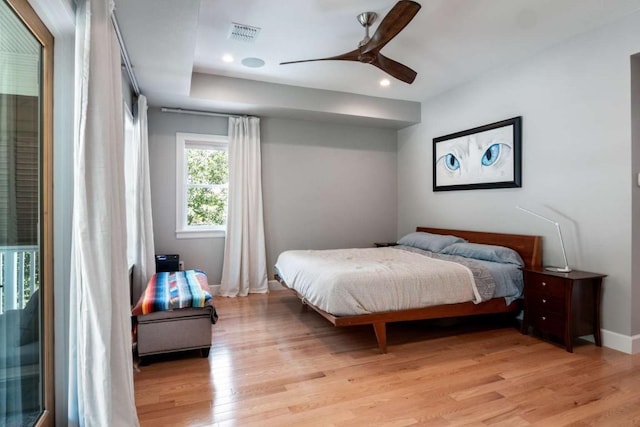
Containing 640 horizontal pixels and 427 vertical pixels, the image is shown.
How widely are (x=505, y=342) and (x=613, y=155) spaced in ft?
5.96

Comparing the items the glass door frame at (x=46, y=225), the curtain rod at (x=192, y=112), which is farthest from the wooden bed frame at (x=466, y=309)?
the curtain rod at (x=192, y=112)

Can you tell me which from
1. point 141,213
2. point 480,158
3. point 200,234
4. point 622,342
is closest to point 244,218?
point 200,234

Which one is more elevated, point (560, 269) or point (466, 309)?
point (560, 269)

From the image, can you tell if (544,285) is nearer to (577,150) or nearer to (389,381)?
(577,150)

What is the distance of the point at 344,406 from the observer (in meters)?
2.06

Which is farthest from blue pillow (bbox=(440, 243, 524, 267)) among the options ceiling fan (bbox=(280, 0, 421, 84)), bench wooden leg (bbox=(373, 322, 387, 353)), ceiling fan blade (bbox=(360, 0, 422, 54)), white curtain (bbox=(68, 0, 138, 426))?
white curtain (bbox=(68, 0, 138, 426))

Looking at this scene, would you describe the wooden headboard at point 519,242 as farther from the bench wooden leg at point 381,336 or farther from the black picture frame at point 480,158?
the bench wooden leg at point 381,336

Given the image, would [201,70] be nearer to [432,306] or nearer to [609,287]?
[432,306]

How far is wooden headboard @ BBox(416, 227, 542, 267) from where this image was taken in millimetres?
3461

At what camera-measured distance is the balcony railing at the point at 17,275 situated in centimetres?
137

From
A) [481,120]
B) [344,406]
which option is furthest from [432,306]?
[481,120]

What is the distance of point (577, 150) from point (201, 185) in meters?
4.25

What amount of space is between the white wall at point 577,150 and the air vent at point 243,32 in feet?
8.91

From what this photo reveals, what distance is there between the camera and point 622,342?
288 centimetres
